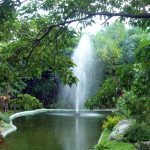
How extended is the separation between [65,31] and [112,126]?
11.9 m

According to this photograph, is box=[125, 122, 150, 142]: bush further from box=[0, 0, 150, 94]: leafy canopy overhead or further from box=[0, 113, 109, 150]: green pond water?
box=[0, 0, 150, 94]: leafy canopy overhead

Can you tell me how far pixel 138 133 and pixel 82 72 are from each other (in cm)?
2862

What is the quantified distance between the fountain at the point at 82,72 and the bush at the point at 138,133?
26134mm

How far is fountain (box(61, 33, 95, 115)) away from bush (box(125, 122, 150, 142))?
26134 millimetres

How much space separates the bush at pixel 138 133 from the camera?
1307 centimetres

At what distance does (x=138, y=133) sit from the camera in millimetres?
13188

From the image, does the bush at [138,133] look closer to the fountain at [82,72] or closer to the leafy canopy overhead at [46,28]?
the leafy canopy overhead at [46,28]

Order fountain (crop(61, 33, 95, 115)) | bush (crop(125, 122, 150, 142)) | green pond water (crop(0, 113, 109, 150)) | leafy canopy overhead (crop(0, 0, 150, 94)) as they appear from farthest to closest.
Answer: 1. fountain (crop(61, 33, 95, 115))
2. green pond water (crop(0, 113, 109, 150))
3. bush (crop(125, 122, 150, 142))
4. leafy canopy overhead (crop(0, 0, 150, 94))

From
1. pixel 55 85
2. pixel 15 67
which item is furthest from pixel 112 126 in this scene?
pixel 55 85

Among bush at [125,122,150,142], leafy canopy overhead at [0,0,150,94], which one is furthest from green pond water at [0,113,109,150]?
leafy canopy overhead at [0,0,150,94]

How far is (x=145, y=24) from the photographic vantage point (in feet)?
18.3

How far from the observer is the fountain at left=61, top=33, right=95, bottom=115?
40594mm

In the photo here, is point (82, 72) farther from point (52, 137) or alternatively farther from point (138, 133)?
point (138, 133)

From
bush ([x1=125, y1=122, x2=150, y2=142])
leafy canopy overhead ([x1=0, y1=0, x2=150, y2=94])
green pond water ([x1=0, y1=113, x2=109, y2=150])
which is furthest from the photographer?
green pond water ([x1=0, y1=113, x2=109, y2=150])
